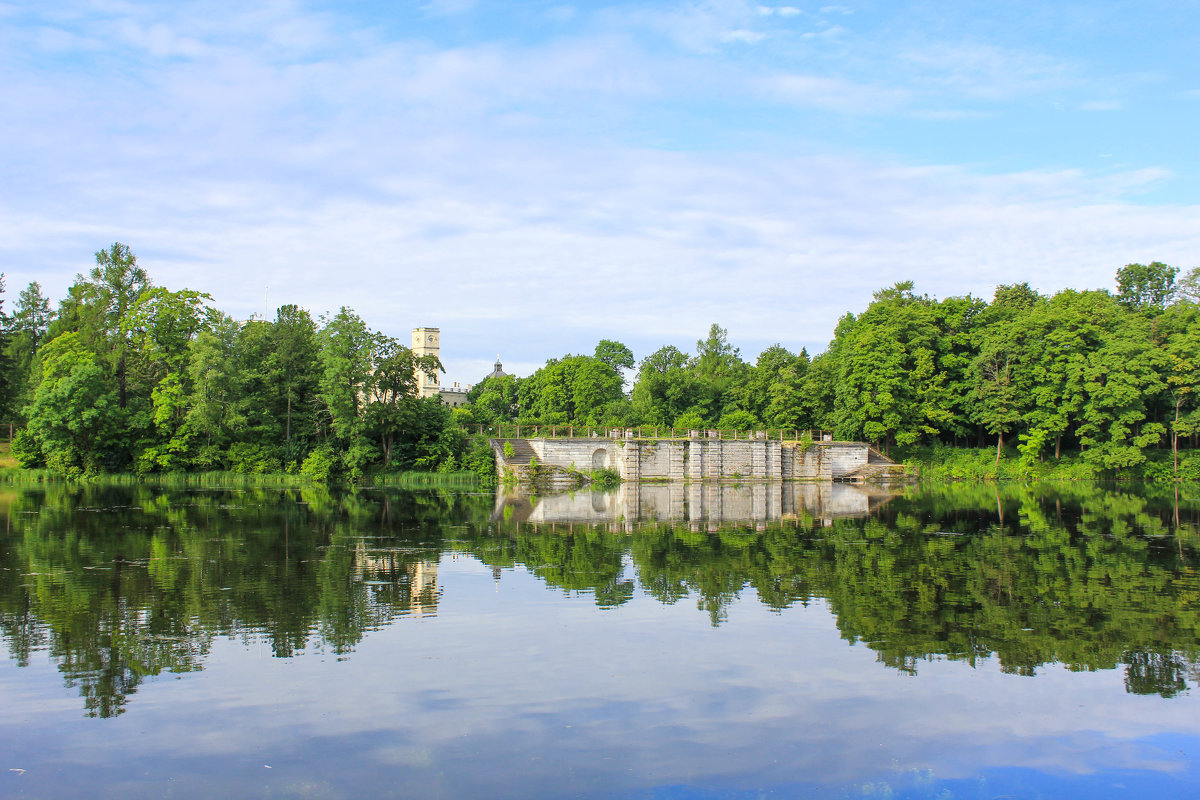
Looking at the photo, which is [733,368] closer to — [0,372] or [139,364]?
[139,364]

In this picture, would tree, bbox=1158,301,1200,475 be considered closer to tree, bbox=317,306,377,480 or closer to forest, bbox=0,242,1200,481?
forest, bbox=0,242,1200,481

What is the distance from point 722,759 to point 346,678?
176 inches

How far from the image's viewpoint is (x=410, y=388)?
55.5m

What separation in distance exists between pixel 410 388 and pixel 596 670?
1861 inches

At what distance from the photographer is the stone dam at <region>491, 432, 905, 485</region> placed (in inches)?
1975

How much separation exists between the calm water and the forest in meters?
31.1

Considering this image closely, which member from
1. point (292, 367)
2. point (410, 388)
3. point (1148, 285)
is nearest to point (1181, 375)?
point (1148, 285)

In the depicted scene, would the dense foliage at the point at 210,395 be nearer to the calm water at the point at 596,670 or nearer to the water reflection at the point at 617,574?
the water reflection at the point at 617,574

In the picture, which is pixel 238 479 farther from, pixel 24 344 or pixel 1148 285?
pixel 1148 285

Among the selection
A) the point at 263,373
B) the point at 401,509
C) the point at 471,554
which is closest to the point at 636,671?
the point at 471,554

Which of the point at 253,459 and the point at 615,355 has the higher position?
the point at 615,355

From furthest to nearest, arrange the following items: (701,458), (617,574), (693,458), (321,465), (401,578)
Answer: (701,458), (693,458), (321,465), (617,574), (401,578)

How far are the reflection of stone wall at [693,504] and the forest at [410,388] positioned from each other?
37.2 feet

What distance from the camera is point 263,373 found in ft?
180
